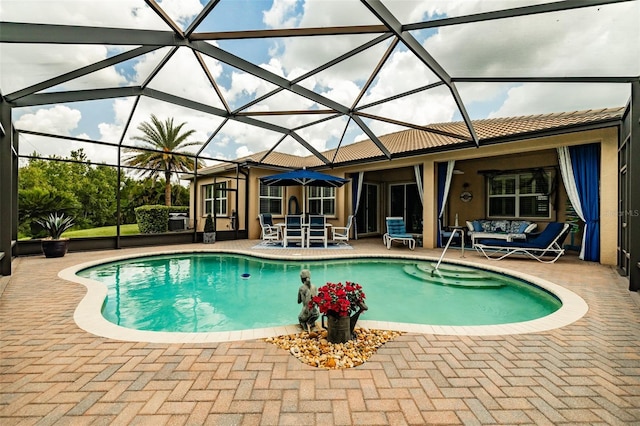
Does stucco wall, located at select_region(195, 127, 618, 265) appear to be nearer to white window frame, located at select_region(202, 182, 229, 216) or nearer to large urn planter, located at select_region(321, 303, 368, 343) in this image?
white window frame, located at select_region(202, 182, 229, 216)

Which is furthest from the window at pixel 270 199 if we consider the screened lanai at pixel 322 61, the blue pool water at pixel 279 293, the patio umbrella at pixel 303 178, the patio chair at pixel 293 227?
the blue pool water at pixel 279 293

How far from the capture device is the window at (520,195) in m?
8.80

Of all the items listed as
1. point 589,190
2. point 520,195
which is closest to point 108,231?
point 520,195

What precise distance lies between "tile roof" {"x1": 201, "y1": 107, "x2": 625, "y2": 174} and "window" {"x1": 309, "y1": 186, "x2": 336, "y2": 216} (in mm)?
1232

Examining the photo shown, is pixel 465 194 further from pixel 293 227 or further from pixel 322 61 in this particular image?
pixel 322 61

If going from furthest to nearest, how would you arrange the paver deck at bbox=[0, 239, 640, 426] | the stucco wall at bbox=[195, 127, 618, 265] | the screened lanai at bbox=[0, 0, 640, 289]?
the stucco wall at bbox=[195, 127, 618, 265] < the screened lanai at bbox=[0, 0, 640, 289] < the paver deck at bbox=[0, 239, 640, 426]

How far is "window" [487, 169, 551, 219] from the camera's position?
8805 millimetres

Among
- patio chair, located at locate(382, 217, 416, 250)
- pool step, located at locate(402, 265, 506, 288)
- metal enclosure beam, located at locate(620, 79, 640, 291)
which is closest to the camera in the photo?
metal enclosure beam, located at locate(620, 79, 640, 291)

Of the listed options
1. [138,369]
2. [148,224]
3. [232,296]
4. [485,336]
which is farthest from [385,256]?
[148,224]

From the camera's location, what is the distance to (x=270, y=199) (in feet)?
42.3

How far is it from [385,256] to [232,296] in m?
4.42

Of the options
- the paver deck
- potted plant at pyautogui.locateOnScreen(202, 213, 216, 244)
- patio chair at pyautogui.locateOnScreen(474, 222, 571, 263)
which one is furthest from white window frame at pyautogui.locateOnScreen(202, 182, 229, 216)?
the paver deck

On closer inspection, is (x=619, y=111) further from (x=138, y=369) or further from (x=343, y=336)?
(x=138, y=369)

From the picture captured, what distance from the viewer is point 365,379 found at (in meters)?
2.10
